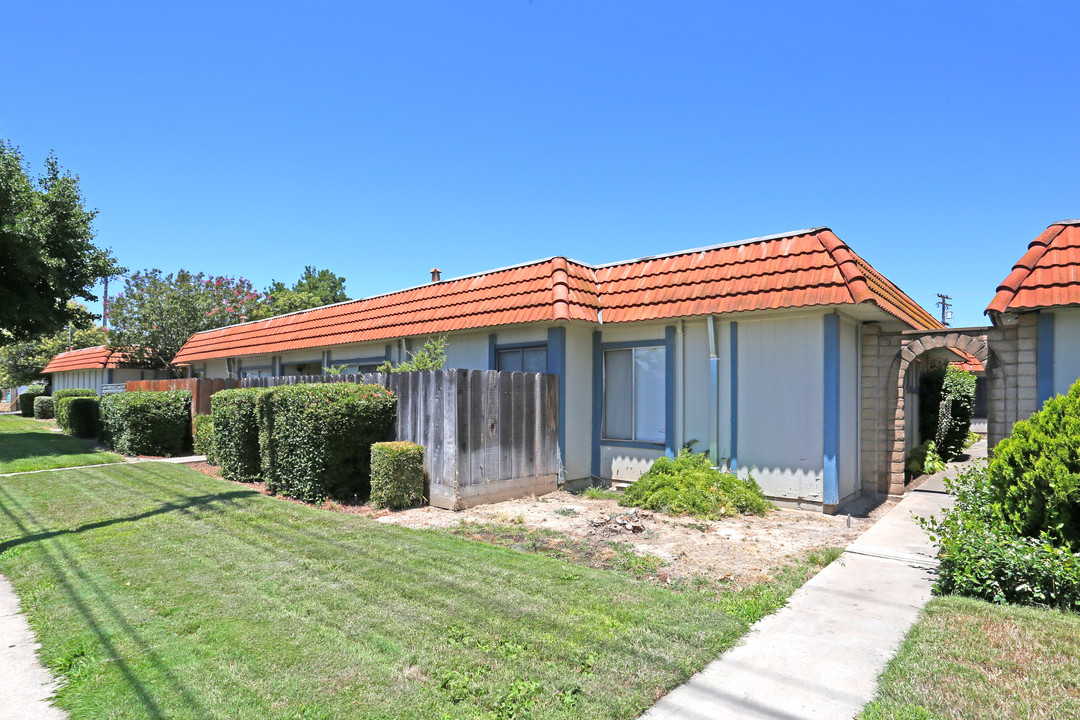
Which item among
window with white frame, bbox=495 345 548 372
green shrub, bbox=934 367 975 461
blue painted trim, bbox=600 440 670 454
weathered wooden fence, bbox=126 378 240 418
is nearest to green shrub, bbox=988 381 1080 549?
blue painted trim, bbox=600 440 670 454

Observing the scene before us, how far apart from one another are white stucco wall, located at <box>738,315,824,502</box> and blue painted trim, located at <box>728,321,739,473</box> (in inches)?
2.5

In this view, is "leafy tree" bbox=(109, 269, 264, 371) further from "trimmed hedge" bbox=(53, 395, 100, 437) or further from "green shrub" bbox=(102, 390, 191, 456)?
"green shrub" bbox=(102, 390, 191, 456)

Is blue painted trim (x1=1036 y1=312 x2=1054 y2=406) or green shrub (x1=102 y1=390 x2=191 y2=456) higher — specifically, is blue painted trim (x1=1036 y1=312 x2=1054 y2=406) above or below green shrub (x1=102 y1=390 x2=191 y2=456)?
above

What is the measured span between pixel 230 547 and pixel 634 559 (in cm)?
441

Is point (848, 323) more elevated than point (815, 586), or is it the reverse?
point (848, 323)

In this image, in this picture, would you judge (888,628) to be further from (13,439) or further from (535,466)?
(13,439)

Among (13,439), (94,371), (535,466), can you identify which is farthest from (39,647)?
(94,371)

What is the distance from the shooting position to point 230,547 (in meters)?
6.27

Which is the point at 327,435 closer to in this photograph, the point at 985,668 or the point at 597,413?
the point at 597,413

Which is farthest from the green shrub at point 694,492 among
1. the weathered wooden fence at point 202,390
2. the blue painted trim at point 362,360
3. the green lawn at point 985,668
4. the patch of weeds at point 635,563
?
the weathered wooden fence at point 202,390

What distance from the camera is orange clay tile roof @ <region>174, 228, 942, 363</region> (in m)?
8.61

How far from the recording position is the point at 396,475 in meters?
8.49

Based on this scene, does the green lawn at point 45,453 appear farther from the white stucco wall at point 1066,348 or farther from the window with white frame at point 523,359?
the white stucco wall at point 1066,348

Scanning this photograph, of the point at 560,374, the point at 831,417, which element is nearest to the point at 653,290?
the point at 560,374
